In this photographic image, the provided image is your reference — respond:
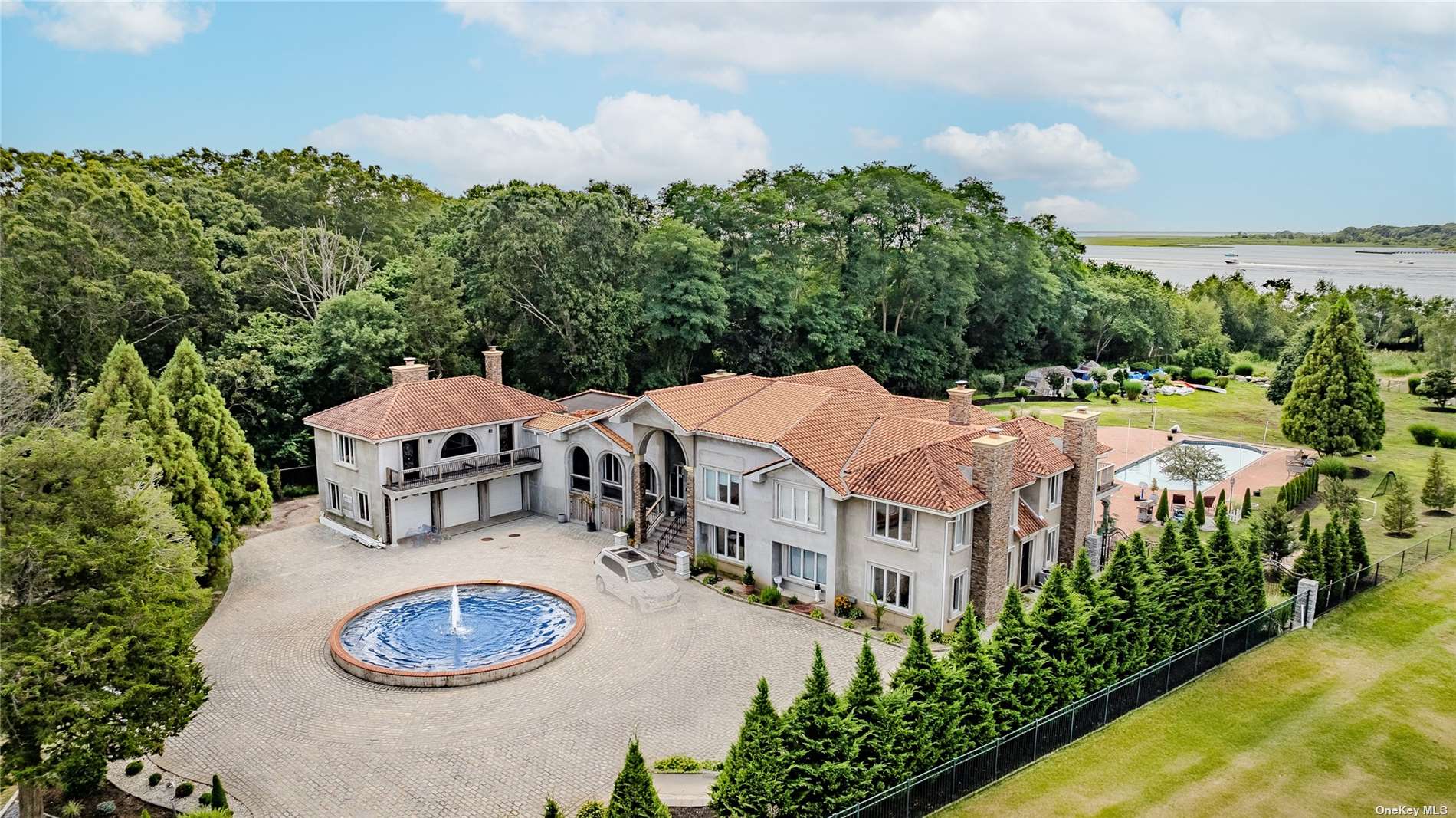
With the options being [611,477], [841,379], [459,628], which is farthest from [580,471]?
[841,379]

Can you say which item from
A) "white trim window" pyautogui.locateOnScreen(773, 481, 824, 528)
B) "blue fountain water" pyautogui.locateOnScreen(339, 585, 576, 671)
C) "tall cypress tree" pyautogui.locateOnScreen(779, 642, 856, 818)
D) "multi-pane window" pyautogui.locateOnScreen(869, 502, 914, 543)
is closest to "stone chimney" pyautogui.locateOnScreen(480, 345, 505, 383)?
"blue fountain water" pyautogui.locateOnScreen(339, 585, 576, 671)

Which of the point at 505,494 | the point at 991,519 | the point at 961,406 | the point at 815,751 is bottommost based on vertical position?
the point at 505,494

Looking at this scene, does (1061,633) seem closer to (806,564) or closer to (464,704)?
(806,564)

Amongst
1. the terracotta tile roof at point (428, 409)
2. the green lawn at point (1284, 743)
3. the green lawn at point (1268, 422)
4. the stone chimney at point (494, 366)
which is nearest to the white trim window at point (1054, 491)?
the green lawn at point (1284, 743)

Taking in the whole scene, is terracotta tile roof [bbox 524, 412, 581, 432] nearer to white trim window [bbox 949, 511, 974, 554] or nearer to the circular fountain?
the circular fountain

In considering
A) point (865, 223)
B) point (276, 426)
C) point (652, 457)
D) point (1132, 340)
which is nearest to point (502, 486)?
point (652, 457)

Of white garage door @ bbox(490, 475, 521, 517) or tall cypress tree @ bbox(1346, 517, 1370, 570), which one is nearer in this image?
tall cypress tree @ bbox(1346, 517, 1370, 570)

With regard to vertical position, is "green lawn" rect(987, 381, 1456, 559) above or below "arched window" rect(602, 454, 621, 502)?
below
